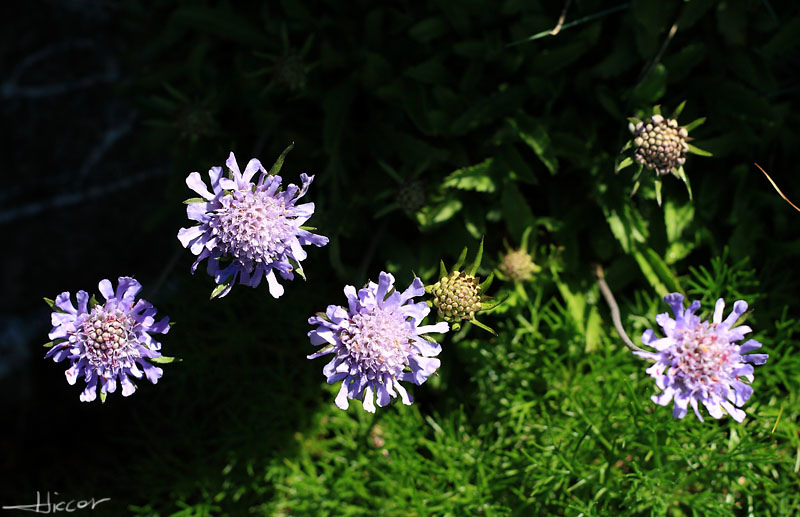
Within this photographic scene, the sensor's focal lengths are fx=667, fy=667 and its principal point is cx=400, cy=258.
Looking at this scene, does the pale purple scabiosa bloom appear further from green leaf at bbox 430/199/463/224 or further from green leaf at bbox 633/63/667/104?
green leaf at bbox 633/63/667/104

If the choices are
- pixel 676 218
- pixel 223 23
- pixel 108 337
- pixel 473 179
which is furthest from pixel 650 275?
pixel 223 23

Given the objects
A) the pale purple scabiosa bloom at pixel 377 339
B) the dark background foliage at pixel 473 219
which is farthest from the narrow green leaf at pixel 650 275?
the pale purple scabiosa bloom at pixel 377 339

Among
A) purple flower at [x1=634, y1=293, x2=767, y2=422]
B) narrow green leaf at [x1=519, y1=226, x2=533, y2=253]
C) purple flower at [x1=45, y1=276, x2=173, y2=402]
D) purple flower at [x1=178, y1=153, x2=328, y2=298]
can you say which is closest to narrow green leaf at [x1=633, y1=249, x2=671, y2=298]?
narrow green leaf at [x1=519, y1=226, x2=533, y2=253]

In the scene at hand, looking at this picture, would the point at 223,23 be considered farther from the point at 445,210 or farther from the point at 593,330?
the point at 593,330

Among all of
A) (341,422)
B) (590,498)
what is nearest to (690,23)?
(590,498)

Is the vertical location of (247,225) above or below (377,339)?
above

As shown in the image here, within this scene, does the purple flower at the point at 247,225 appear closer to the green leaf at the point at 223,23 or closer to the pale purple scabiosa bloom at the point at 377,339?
the pale purple scabiosa bloom at the point at 377,339
